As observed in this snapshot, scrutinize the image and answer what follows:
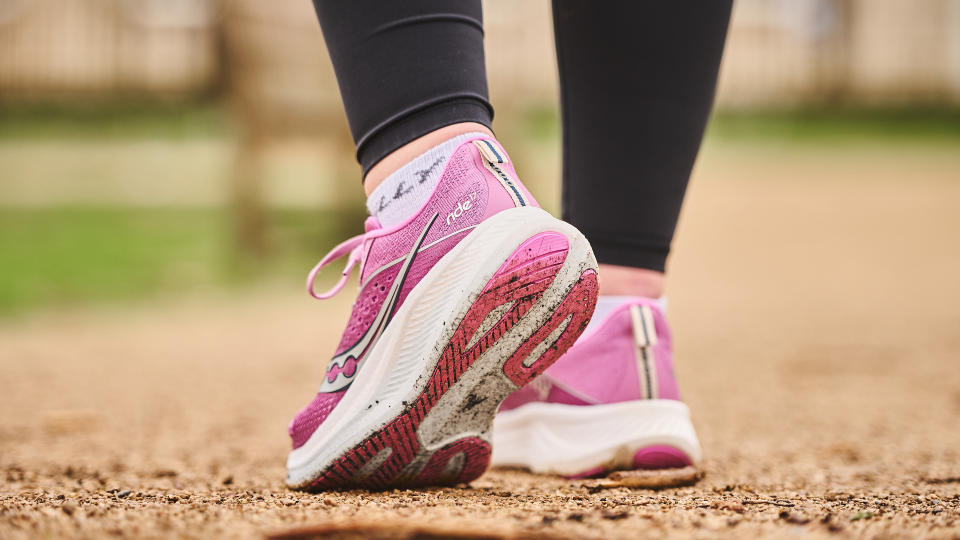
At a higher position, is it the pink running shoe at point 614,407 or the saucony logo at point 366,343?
the saucony logo at point 366,343

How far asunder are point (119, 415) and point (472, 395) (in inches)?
31.5

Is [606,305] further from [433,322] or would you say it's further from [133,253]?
[133,253]

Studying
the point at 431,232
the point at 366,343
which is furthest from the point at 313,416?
the point at 431,232

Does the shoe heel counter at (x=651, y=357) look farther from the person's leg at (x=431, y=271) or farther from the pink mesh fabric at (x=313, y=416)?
the pink mesh fabric at (x=313, y=416)

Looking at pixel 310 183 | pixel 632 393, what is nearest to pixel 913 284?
pixel 632 393

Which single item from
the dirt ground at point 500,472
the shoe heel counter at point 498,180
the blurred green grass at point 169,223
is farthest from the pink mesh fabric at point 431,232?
the blurred green grass at point 169,223

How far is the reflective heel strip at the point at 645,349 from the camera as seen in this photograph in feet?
2.79

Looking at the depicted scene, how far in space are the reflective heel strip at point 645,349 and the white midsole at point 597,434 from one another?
0.01 metres

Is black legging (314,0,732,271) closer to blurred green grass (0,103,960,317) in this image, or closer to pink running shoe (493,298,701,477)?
pink running shoe (493,298,701,477)

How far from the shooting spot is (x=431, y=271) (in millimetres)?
697

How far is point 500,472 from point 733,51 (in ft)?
26.9

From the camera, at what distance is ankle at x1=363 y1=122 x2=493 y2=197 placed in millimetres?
720

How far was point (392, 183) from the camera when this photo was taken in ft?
2.40

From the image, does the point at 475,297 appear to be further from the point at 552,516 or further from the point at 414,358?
the point at 552,516
